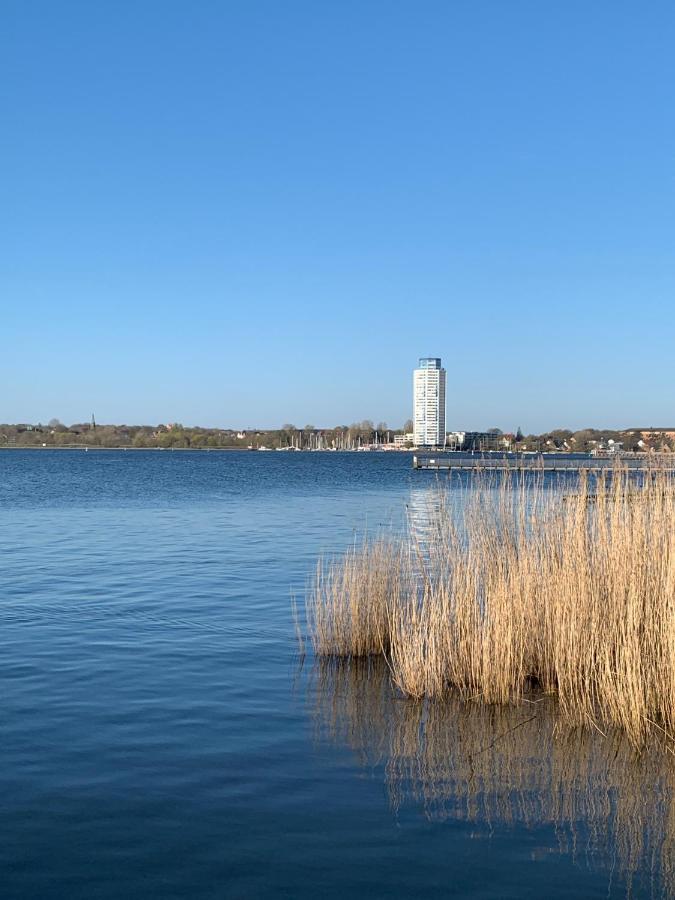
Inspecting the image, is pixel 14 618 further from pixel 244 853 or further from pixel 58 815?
pixel 244 853

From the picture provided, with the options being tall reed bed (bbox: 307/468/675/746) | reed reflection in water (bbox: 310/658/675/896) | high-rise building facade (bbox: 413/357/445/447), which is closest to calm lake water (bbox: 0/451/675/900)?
reed reflection in water (bbox: 310/658/675/896)

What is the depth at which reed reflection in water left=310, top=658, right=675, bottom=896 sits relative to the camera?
20.0 ft

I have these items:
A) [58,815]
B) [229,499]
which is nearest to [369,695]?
[58,815]

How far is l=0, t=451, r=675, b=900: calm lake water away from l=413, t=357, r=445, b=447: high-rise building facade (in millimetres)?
158092

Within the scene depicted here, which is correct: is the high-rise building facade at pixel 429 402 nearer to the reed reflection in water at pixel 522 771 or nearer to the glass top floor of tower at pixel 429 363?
the glass top floor of tower at pixel 429 363

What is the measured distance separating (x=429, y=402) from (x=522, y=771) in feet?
539

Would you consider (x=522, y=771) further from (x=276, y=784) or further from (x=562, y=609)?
(x=276, y=784)

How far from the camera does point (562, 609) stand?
28.6ft

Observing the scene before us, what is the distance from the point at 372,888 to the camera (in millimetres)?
5574

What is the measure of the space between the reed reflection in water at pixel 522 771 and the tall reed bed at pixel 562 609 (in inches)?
12.8

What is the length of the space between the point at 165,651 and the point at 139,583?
5.86m

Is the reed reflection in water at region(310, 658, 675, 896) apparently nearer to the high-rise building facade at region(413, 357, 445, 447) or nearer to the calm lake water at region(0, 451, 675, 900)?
the calm lake water at region(0, 451, 675, 900)

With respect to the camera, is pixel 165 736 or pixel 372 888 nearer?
pixel 372 888

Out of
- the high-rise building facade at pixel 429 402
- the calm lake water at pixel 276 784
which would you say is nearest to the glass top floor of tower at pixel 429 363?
the high-rise building facade at pixel 429 402
